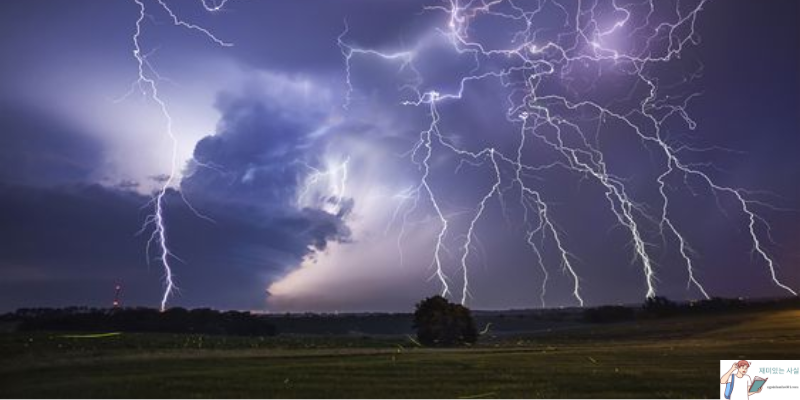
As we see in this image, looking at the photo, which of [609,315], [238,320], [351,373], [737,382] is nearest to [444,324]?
[351,373]

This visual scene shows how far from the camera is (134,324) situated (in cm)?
5638

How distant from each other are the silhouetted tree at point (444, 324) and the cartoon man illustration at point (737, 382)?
78.9ft

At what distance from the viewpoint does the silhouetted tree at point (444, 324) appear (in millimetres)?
39906

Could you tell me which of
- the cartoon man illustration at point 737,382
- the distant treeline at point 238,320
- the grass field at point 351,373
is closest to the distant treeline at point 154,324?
the distant treeline at point 238,320

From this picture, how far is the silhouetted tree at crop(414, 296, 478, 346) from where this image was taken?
1571 inches

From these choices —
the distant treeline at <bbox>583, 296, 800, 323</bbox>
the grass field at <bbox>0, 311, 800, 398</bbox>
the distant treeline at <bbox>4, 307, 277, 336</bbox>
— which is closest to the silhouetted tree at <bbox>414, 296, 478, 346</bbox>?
the grass field at <bbox>0, 311, 800, 398</bbox>

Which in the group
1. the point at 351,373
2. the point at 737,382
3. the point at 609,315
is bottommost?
the point at 351,373

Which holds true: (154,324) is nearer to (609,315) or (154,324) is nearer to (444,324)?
(444,324)

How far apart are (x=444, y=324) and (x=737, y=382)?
25430 millimetres

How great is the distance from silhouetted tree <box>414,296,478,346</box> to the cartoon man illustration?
2404 centimetres

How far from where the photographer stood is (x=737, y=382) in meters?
15.4

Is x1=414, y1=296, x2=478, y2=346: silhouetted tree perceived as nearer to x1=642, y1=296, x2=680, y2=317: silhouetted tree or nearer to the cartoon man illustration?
the cartoon man illustration

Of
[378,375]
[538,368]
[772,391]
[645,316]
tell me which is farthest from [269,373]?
[645,316]

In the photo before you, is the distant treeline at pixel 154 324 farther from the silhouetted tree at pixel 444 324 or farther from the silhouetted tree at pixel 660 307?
the silhouetted tree at pixel 660 307
